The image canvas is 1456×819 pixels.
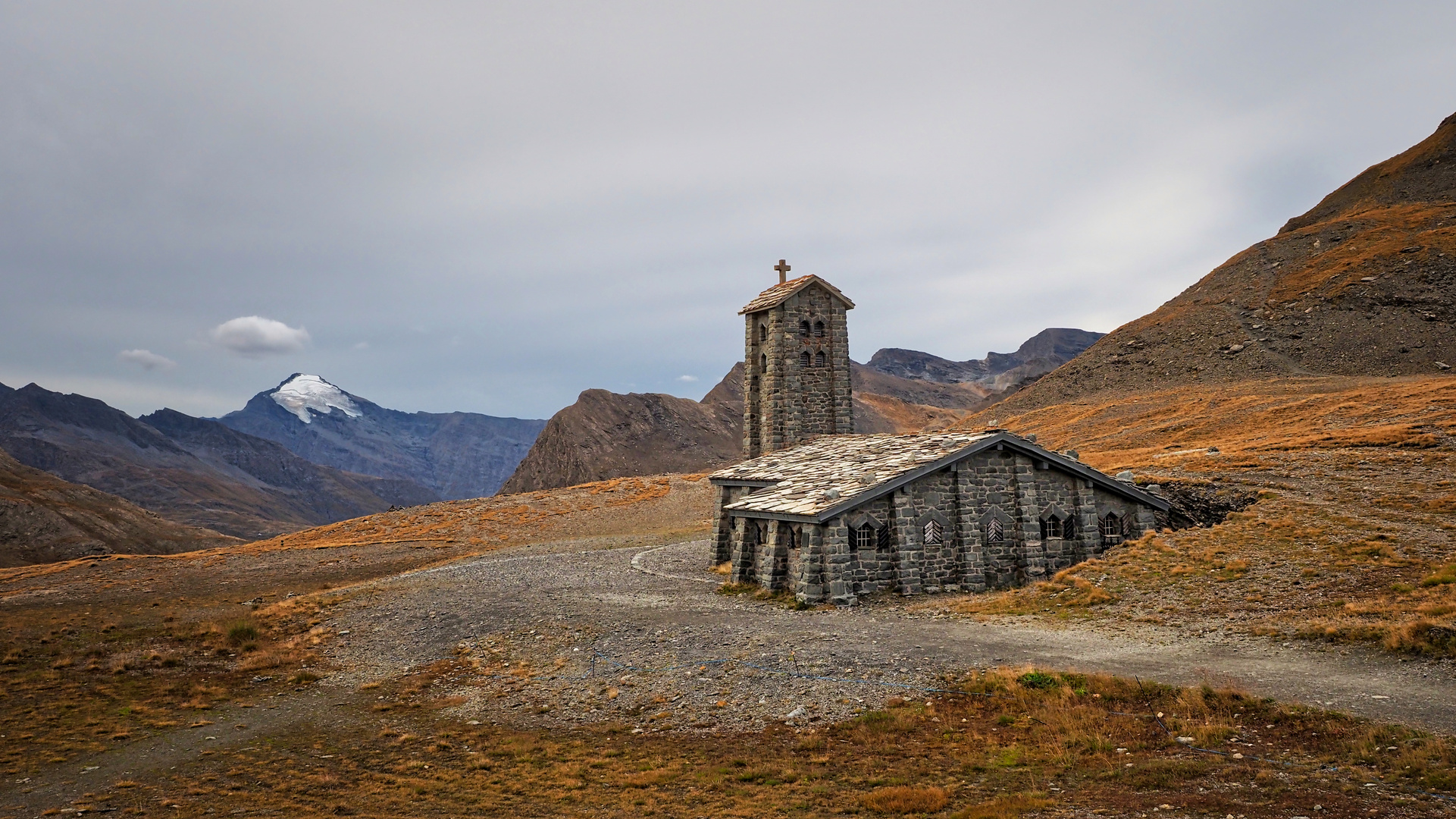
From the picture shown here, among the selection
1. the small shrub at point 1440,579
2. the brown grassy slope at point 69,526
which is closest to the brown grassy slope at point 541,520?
the small shrub at point 1440,579

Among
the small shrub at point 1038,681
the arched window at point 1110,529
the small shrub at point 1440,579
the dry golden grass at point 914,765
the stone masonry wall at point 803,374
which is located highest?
the stone masonry wall at point 803,374

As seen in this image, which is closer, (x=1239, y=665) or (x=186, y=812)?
(x=186, y=812)

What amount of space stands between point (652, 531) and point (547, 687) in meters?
33.7

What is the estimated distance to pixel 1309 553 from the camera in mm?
22828

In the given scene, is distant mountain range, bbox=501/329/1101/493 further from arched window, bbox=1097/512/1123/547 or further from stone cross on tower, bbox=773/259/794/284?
arched window, bbox=1097/512/1123/547

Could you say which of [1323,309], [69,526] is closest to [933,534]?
[1323,309]

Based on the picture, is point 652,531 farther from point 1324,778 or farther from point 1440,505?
point 1324,778

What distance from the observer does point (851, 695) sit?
53.8 feet

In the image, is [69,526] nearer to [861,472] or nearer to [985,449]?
[861,472]

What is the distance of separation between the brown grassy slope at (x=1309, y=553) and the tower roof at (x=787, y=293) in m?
16.0

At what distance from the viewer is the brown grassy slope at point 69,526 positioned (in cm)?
9625

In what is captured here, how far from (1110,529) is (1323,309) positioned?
78.6 meters

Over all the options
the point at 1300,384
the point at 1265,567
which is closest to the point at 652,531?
the point at 1265,567

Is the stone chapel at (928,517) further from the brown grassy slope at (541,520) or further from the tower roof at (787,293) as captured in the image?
the brown grassy slope at (541,520)
